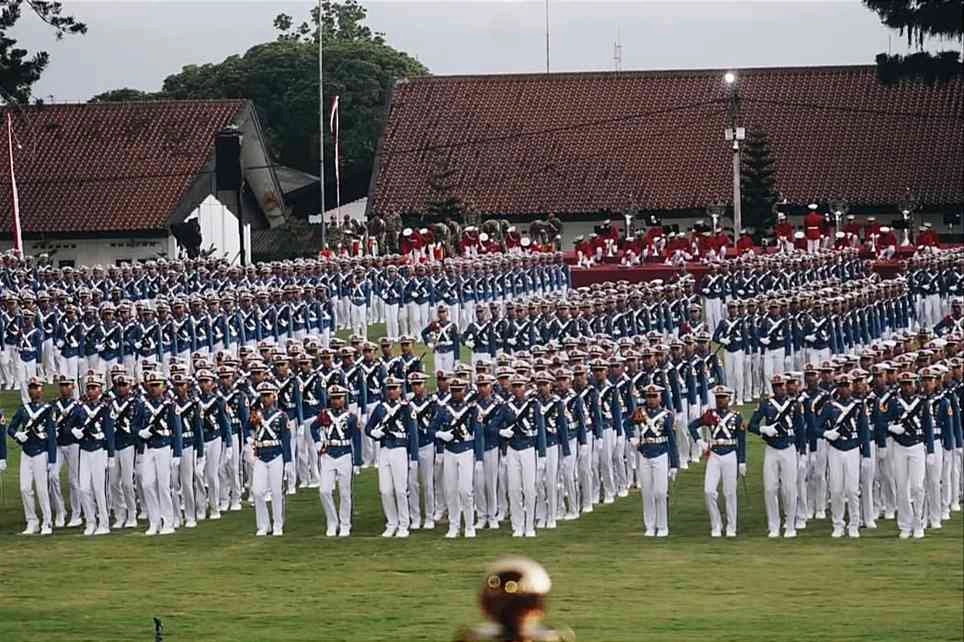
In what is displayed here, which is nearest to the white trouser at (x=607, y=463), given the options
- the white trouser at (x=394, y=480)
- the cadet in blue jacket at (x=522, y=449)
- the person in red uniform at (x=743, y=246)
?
the cadet in blue jacket at (x=522, y=449)

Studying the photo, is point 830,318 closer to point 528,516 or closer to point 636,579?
point 528,516

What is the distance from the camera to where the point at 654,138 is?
72812 millimetres

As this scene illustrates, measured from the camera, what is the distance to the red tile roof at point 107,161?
2522 inches

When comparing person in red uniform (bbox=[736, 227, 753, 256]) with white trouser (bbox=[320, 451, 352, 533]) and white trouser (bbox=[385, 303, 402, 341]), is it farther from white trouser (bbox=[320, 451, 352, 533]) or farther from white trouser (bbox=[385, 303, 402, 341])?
white trouser (bbox=[320, 451, 352, 533])

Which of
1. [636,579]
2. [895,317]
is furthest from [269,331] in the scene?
[636,579]

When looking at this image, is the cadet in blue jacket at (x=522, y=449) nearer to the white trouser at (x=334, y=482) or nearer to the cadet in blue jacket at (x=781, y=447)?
the white trouser at (x=334, y=482)

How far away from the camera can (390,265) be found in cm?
4428

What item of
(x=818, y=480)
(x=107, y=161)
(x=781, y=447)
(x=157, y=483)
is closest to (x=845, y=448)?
(x=781, y=447)

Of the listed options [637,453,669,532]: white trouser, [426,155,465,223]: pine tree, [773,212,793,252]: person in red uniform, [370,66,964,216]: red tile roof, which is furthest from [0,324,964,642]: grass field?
[370,66,964,216]: red tile roof

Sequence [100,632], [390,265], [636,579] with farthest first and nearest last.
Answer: [390,265] → [636,579] → [100,632]

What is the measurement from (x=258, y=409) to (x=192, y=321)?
38.7ft

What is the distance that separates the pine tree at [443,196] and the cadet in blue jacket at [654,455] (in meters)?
40.6

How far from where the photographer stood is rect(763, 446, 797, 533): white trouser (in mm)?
22703

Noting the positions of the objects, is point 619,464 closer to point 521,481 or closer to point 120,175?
point 521,481
